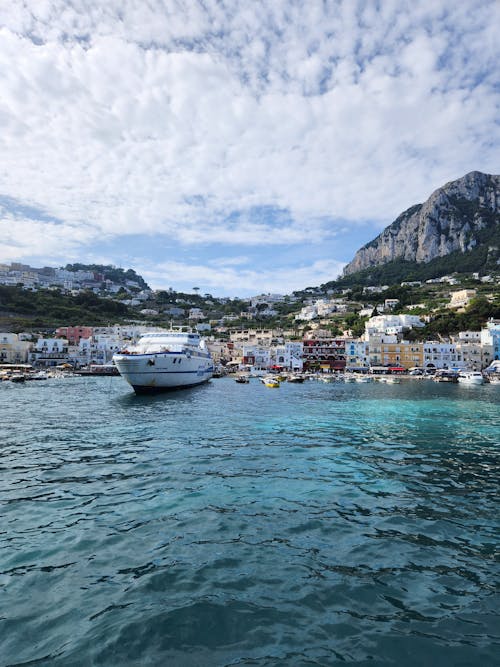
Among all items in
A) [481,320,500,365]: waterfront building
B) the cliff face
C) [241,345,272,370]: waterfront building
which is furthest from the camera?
the cliff face

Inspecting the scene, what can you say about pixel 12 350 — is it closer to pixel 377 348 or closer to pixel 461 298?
pixel 377 348

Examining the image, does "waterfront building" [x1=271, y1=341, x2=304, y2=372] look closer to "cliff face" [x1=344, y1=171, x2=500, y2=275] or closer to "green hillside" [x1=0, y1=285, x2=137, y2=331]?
"green hillside" [x1=0, y1=285, x2=137, y2=331]

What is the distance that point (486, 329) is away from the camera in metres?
88.9

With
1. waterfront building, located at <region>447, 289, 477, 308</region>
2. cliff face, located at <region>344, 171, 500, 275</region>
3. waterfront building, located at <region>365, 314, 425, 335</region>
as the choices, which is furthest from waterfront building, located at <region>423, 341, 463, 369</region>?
cliff face, located at <region>344, 171, 500, 275</region>

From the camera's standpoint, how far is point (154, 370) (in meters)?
37.5

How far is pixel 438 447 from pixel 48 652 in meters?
16.2

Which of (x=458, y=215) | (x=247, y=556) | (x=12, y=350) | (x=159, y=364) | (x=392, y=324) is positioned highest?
(x=458, y=215)

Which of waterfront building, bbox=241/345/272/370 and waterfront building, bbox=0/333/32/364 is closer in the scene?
waterfront building, bbox=0/333/32/364

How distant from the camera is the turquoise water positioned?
4.88 metres

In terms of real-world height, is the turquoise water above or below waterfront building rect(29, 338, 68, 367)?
below

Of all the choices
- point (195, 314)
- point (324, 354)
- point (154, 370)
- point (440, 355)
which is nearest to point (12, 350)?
point (154, 370)

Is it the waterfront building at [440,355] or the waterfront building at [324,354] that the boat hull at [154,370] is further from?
the waterfront building at [440,355]

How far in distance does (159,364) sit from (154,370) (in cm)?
82

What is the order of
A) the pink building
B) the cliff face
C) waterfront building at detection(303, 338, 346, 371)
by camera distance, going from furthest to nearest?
the cliff face < the pink building < waterfront building at detection(303, 338, 346, 371)
